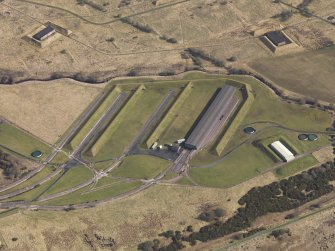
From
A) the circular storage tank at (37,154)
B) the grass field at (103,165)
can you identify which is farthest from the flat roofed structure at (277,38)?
→ the circular storage tank at (37,154)

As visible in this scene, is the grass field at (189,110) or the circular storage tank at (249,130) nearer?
the circular storage tank at (249,130)

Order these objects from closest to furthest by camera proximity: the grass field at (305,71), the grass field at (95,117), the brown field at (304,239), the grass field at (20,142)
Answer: the brown field at (304,239)
the grass field at (20,142)
the grass field at (95,117)
the grass field at (305,71)

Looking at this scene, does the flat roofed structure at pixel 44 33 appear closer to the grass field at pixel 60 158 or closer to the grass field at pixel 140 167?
the grass field at pixel 60 158

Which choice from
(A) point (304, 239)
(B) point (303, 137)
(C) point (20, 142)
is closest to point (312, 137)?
(B) point (303, 137)

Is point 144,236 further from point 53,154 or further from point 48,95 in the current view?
point 48,95

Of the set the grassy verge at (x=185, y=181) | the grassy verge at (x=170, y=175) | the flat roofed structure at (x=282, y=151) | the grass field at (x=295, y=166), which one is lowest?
the grassy verge at (x=170, y=175)

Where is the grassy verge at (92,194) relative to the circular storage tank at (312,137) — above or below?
below

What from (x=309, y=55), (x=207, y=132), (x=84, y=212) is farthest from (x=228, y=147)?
(x=309, y=55)
